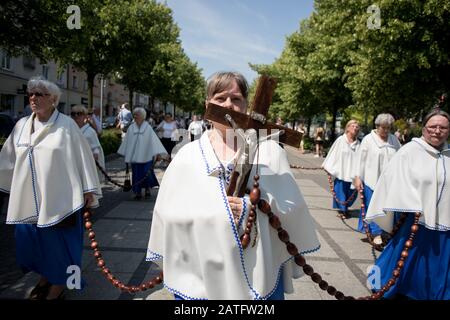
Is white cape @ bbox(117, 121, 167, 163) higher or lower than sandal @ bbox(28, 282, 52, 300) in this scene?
higher

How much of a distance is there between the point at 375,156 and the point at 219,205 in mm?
4860

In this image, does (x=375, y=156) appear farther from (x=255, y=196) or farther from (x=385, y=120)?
(x=255, y=196)

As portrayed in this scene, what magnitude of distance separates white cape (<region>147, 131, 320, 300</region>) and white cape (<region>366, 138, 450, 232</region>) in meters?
1.68

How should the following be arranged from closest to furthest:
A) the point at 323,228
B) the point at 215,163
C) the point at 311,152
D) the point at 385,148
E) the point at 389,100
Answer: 1. the point at 215,163
2. the point at 385,148
3. the point at 323,228
4. the point at 389,100
5. the point at 311,152

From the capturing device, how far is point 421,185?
11.4 ft

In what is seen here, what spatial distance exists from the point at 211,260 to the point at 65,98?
41450 mm

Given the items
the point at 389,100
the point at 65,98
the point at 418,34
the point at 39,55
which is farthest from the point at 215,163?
the point at 65,98

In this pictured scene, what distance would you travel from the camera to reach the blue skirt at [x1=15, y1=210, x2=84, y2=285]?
3590mm

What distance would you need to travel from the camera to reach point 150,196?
30.6 feet

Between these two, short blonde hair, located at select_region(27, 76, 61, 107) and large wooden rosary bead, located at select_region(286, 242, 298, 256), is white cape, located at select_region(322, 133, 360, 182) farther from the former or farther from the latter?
large wooden rosary bead, located at select_region(286, 242, 298, 256)

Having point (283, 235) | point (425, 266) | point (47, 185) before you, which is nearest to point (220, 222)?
point (283, 235)

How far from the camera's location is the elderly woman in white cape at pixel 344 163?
788 centimetres

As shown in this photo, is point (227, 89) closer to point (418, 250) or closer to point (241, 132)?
point (241, 132)

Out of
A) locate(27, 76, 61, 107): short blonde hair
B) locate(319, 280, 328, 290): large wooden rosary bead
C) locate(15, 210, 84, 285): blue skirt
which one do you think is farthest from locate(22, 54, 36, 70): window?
locate(319, 280, 328, 290): large wooden rosary bead
